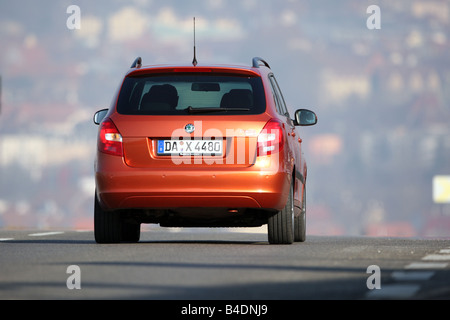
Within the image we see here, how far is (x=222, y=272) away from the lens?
10.4 metres

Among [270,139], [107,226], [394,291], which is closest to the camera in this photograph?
[394,291]

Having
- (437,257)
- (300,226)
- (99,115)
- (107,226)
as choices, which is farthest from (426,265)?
(99,115)

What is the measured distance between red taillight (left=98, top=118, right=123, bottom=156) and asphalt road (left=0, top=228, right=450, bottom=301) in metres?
1.01

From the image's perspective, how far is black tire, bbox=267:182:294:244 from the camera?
14445mm

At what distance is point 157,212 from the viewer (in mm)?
14359

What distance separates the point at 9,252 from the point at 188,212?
6.48 feet

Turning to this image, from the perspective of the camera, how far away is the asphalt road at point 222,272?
8.93 metres

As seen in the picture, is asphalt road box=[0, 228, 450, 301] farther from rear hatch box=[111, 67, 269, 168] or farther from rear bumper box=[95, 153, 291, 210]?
rear hatch box=[111, 67, 269, 168]

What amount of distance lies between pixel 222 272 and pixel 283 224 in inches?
165

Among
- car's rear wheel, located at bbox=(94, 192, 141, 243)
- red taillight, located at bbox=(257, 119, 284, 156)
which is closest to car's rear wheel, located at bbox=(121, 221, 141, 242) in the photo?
car's rear wheel, located at bbox=(94, 192, 141, 243)

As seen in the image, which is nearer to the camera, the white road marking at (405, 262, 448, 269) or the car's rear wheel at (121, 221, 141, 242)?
the white road marking at (405, 262, 448, 269)

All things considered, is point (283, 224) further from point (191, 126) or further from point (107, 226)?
point (107, 226)
